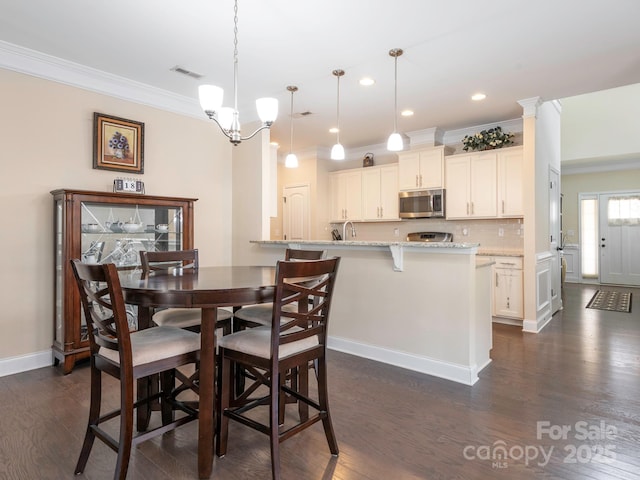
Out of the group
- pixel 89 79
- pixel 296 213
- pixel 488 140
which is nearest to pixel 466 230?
pixel 488 140

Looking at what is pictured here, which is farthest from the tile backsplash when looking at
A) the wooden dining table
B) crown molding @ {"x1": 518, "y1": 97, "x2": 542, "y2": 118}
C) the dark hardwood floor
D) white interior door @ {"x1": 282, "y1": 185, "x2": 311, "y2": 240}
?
the wooden dining table

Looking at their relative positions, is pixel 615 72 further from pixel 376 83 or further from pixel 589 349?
pixel 589 349

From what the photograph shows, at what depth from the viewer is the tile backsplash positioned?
5.04 meters

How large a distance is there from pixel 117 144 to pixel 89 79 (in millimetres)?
594

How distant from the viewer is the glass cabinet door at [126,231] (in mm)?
3227

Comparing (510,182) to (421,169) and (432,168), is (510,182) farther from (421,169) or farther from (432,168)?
(421,169)

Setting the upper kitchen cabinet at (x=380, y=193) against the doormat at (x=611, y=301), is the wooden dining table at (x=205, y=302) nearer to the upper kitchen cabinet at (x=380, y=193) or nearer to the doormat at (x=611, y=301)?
the upper kitchen cabinet at (x=380, y=193)

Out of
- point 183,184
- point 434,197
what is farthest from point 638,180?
point 183,184

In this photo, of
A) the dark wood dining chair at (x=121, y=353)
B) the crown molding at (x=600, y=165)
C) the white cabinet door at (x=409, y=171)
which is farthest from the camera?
the crown molding at (x=600, y=165)

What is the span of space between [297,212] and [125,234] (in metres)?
3.50

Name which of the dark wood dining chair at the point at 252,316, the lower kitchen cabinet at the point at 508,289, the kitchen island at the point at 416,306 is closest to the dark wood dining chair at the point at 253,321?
the dark wood dining chair at the point at 252,316

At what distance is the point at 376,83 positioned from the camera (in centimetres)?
370

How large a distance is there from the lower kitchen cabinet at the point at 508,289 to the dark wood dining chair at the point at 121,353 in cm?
388

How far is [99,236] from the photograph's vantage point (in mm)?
3314
